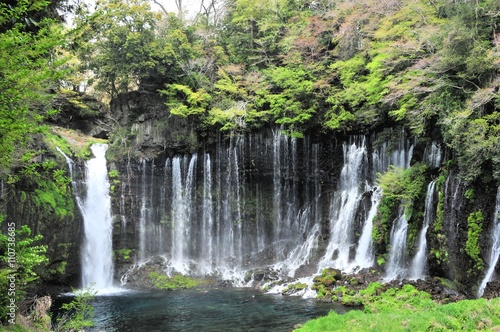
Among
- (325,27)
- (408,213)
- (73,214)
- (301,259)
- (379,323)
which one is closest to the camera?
(379,323)

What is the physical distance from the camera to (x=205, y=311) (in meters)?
16.2

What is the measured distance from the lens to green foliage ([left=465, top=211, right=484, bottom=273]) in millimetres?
13844

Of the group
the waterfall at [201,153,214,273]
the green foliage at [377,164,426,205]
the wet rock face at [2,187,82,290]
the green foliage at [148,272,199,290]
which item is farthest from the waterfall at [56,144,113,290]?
the green foliage at [377,164,426,205]

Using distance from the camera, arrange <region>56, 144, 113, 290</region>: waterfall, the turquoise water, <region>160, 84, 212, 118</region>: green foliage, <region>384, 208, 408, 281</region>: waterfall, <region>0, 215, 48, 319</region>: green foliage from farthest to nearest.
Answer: <region>160, 84, 212, 118</region>: green foliage, <region>56, 144, 113, 290</region>: waterfall, <region>384, 208, 408, 281</region>: waterfall, the turquoise water, <region>0, 215, 48, 319</region>: green foliage

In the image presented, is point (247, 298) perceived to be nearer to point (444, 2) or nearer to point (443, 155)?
point (443, 155)

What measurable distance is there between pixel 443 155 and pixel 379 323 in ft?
37.2

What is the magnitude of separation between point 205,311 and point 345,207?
422 inches

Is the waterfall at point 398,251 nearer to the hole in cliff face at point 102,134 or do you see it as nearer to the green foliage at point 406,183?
the green foliage at point 406,183

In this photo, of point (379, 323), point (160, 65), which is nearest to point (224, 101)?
point (160, 65)

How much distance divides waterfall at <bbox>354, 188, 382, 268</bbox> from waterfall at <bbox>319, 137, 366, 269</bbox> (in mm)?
847

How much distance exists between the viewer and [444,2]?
17734mm

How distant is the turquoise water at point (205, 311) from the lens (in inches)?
544

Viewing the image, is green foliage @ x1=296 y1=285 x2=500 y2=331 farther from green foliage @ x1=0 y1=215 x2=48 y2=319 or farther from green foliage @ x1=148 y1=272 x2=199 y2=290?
green foliage @ x1=148 y1=272 x2=199 y2=290

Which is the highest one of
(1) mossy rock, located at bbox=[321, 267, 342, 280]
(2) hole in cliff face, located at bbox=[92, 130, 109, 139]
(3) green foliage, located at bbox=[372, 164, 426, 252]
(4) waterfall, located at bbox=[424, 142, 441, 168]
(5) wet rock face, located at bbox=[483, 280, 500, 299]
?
(2) hole in cliff face, located at bbox=[92, 130, 109, 139]
